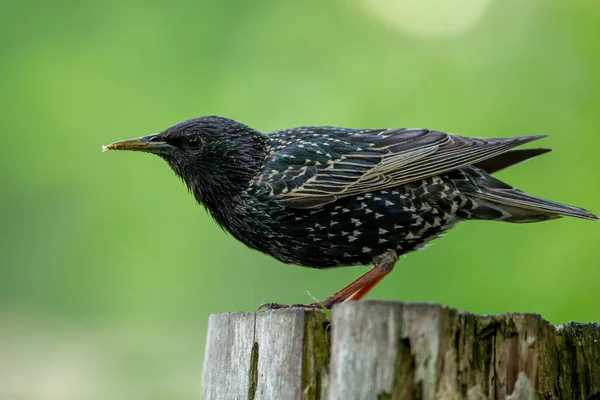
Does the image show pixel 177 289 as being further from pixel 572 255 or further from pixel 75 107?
pixel 572 255

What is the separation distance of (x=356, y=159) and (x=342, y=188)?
0.83 feet

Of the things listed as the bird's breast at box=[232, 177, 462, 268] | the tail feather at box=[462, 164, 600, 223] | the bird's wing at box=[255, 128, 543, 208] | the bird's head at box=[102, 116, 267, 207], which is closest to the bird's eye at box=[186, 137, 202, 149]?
the bird's head at box=[102, 116, 267, 207]

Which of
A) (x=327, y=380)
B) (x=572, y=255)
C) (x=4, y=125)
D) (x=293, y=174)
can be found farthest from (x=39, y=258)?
(x=327, y=380)

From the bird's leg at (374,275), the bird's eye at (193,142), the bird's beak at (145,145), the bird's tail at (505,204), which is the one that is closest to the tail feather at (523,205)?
the bird's tail at (505,204)

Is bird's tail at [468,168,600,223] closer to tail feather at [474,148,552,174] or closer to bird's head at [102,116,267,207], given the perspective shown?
tail feather at [474,148,552,174]

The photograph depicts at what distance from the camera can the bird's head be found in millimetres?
4754

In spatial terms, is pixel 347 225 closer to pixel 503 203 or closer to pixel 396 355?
pixel 503 203

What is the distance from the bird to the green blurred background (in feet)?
2.96

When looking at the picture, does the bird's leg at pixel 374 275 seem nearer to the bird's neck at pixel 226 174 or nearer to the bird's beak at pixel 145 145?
the bird's neck at pixel 226 174

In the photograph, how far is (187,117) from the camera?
6285mm

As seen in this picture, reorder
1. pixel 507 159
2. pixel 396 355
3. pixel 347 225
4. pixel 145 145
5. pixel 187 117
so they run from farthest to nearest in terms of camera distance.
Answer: pixel 187 117, pixel 507 159, pixel 145 145, pixel 347 225, pixel 396 355

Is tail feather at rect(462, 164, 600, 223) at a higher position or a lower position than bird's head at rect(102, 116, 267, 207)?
lower

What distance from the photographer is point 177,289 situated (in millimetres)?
6609

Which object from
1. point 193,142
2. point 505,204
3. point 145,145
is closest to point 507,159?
point 505,204
